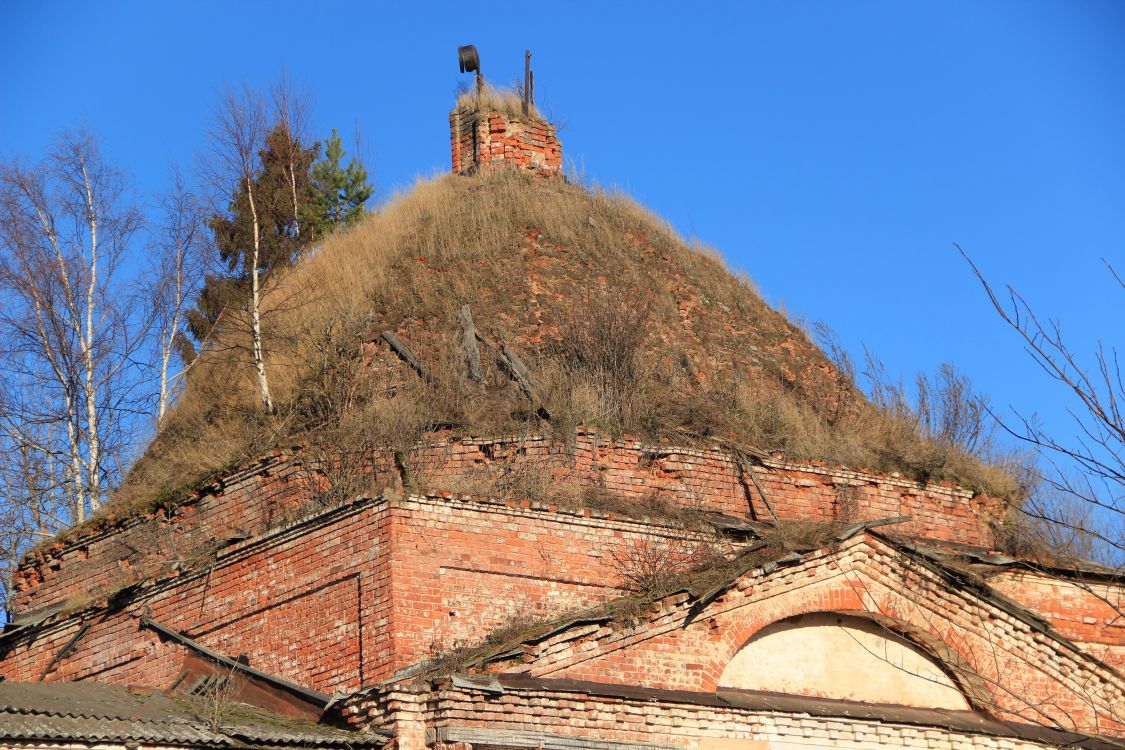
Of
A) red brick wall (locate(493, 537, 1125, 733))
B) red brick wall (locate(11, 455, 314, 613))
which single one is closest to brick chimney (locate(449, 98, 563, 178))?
red brick wall (locate(11, 455, 314, 613))

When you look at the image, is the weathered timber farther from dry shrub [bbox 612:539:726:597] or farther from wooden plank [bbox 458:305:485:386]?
dry shrub [bbox 612:539:726:597]

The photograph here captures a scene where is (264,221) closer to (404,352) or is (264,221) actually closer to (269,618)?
(404,352)

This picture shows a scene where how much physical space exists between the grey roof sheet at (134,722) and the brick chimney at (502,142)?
10.5m

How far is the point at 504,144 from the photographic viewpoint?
20203 mm

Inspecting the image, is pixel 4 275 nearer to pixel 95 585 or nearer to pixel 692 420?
pixel 95 585

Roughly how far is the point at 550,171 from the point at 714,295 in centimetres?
354

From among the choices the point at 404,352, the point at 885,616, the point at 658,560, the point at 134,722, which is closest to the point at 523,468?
the point at 658,560

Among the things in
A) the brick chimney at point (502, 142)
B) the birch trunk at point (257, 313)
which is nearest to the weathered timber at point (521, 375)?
the birch trunk at point (257, 313)

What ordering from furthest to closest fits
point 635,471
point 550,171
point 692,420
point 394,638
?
point 550,171
point 692,420
point 635,471
point 394,638

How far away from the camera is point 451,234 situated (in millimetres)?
17891

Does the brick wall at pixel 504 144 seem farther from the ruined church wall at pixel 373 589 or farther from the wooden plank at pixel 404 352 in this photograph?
the ruined church wall at pixel 373 589

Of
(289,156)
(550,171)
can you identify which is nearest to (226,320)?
(289,156)

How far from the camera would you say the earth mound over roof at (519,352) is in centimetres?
1450

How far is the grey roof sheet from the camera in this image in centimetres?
983
